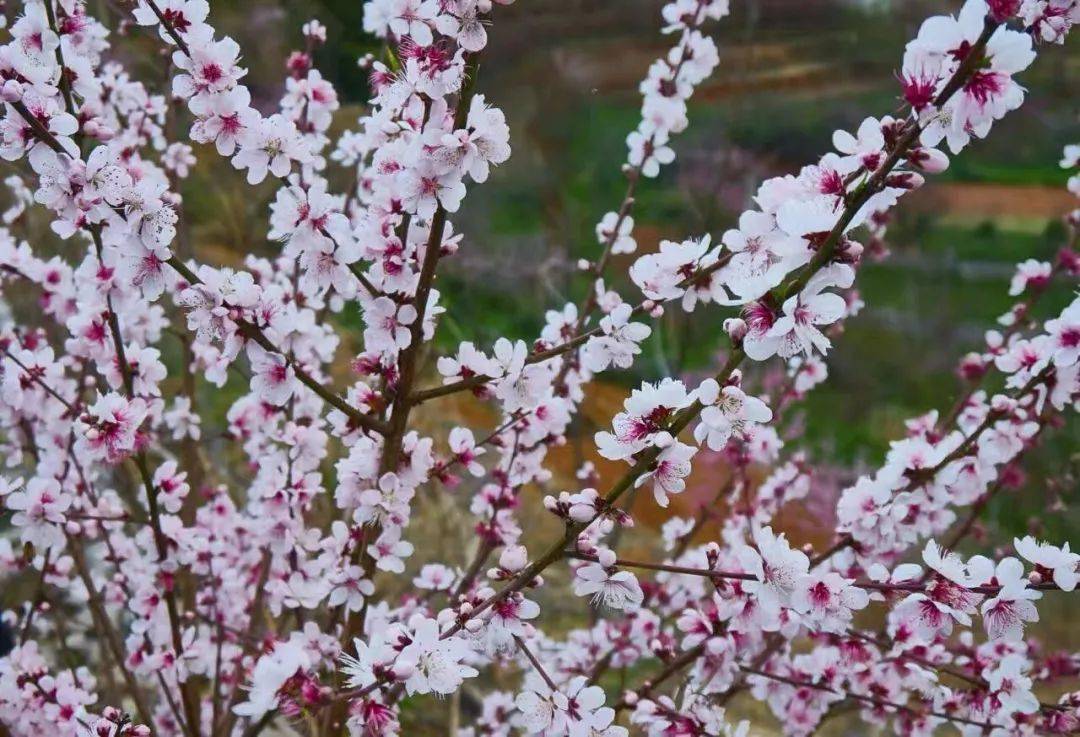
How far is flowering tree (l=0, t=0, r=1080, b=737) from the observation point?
65cm

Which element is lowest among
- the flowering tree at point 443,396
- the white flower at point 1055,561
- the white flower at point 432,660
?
the white flower at point 432,660

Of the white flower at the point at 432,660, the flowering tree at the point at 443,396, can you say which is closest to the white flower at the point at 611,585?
the flowering tree at the point at 443,396

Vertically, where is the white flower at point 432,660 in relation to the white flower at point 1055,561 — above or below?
below

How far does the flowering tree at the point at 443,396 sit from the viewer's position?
2.13 ft

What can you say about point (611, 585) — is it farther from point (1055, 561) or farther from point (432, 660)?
point (1055, 561)

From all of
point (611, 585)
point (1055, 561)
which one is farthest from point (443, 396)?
point (1055, 561)

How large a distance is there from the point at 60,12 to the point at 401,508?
2.08 ft

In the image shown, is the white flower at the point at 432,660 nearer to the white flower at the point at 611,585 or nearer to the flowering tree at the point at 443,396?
the flowering tree at the point at 443,396

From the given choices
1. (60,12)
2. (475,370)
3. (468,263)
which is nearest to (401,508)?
(475,370)

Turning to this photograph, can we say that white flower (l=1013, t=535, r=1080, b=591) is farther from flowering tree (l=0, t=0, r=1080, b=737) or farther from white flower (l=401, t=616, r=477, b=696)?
white flower (l=401, t=616, r=477, b=696)

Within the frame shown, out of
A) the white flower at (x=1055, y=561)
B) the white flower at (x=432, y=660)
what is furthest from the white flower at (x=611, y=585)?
the white flower at (x=1055, y=561)

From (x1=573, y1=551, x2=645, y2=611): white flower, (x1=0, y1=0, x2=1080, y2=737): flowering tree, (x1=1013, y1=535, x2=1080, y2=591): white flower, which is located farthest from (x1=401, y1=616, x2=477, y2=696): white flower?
(x1=1013, y1=535, x2=1080, y2=591): white flower

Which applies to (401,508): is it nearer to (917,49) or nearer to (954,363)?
(917,49)

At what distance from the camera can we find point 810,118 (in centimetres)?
256
